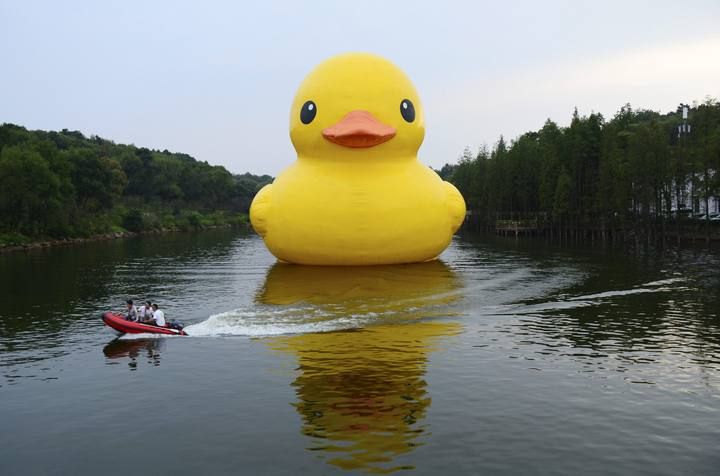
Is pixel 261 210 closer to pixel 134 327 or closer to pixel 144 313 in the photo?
pixel 144 313

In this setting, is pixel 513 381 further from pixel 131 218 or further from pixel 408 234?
pixel 131 218

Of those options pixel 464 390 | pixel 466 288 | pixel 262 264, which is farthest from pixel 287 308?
pixel 262 264

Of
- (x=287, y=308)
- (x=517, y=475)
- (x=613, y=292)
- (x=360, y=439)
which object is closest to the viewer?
(x=517, y=475)

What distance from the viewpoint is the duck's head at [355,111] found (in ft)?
85.4

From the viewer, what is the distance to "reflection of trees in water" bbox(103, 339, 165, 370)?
15.2 meters

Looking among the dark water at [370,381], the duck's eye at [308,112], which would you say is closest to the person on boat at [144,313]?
the dark water at [370,381]

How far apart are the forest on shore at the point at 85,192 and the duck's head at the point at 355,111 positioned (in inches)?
1243

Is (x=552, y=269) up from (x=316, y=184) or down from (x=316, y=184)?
down

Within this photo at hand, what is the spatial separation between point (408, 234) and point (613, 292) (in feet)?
25.8

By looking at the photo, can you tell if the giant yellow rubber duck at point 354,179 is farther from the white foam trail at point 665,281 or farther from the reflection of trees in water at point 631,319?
the white foam trail at point 665,281

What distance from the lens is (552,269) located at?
104ft

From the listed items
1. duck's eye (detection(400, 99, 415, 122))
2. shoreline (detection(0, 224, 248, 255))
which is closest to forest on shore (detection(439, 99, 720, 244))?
duck's eye (detection(400, 99, 415, 122))

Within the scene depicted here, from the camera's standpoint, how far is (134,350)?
53.0ft

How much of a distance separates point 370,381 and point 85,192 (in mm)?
62390
